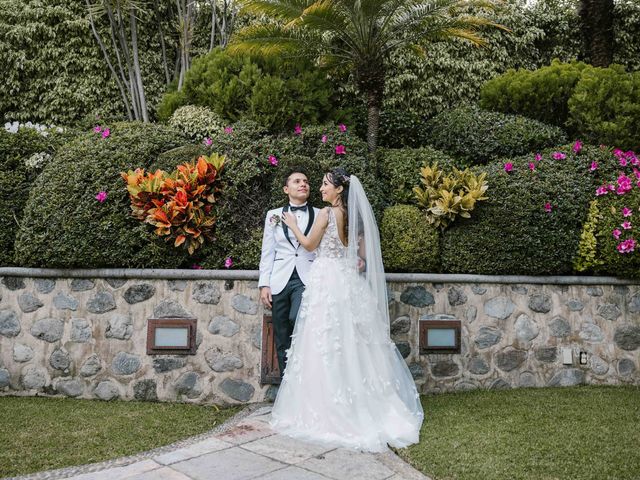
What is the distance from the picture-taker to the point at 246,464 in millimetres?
3037

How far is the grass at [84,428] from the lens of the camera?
3.22 metres

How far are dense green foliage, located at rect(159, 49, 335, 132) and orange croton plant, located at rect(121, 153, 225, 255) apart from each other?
5.60 feet

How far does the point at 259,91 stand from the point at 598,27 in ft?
20.2

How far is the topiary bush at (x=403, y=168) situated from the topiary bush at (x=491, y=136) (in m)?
0.83

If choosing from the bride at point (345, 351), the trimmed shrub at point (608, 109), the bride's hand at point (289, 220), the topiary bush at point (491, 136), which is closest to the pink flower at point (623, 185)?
the trimmed shrub at point (608, 109)

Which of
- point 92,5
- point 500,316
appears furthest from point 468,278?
point 92,5

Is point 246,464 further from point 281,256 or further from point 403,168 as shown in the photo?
point 403,168

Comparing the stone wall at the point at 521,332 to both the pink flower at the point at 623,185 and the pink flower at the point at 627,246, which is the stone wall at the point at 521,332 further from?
the pink flower at the point at 623,185

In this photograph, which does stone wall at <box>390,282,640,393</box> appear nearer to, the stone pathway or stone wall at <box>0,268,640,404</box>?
stone wall at <box>0,268,640,404</box>

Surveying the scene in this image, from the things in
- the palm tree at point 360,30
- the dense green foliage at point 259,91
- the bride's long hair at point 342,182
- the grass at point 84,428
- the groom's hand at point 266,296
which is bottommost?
the grass at point 84,428

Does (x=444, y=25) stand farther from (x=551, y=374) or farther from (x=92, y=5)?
(x=92, y=5)

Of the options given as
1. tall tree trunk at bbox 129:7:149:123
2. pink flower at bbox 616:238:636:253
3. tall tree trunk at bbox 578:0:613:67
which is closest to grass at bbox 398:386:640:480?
pink flower at bbox 616:238:636:253

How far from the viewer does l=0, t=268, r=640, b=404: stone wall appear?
4523 millimetres

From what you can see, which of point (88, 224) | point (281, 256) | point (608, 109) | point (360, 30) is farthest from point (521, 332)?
point (88, 224)
